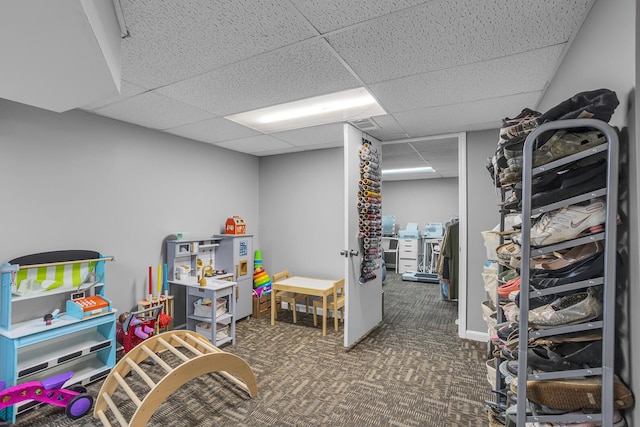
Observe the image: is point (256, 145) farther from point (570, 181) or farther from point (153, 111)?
point (570, 181)

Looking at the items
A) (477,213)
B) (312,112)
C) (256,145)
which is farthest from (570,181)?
(256,145)

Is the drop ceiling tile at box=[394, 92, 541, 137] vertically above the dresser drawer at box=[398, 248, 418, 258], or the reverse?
the drop ceiling tile at box=[394, 92, 541, 137]

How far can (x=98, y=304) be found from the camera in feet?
8.35

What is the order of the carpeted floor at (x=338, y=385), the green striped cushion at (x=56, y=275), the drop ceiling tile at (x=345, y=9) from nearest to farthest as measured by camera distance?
1. the drop ceiling tile at (x=345, y=9)
2. the carpeted floor at (x=338, y=385)
3. the green striped cushion at (x=56, y=275)

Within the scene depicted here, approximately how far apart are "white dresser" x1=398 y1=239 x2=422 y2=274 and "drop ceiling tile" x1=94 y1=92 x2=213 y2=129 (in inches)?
235

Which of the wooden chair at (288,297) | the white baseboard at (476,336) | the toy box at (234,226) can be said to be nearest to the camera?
the white baseboard at (476,336)

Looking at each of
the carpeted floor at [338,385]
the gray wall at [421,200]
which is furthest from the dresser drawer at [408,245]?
the carpeted floor at [338,385]

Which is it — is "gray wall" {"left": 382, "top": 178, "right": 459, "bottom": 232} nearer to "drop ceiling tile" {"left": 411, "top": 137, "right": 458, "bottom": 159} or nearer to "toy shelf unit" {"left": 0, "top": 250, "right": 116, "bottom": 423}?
"drop ceiling tile" {"left": 411, "top": 137, "right": 458, "bottom": 159}

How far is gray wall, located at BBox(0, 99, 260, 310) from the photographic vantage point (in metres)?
2.39

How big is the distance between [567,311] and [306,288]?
2.96m

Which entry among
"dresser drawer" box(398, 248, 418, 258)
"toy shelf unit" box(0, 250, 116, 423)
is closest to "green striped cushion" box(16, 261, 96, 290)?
"toy shelf unit" box(0, 250, 116, 423)

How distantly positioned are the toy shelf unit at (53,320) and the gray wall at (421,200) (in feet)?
23.4

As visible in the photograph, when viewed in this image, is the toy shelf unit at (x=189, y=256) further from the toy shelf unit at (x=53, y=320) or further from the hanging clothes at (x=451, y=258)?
the hanging clothes at (x=451, y=258)

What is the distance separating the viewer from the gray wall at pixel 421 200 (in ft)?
25.7
